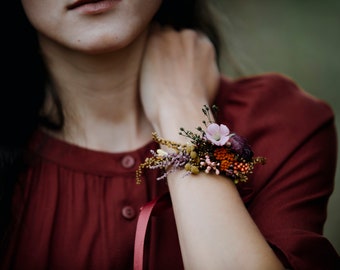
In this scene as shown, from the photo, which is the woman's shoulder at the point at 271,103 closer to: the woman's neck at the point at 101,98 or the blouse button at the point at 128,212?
the woman's neck at the point at 101,98

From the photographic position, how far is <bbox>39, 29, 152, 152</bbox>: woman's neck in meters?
1.62

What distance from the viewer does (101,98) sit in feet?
5.42

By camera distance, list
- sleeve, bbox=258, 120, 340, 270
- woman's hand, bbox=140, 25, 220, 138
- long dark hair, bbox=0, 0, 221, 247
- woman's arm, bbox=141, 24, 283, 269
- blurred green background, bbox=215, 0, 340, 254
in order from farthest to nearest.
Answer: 1. blurred green background, bbox=215, 0, 340, 254
2. long dark hair, bbox=0, 0, 221, 247
3. woman's hand, bbox=140, 25, 220, 138
4. sleeve, bbox=258, 120, 340, 270
5. woman's arm, bbox=141, 24, 283, 269

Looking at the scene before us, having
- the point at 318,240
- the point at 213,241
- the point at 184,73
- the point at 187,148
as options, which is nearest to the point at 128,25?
the point at 184,73

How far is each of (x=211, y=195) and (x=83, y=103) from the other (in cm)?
61

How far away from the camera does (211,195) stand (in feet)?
4.20

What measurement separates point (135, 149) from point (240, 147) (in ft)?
1.49

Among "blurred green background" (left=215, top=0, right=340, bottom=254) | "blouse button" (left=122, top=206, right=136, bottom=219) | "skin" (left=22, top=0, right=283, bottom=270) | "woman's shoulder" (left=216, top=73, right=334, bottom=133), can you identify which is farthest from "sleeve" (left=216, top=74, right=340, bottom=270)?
"blurred green background" (left=215, top=0, right=340, bottom=254)

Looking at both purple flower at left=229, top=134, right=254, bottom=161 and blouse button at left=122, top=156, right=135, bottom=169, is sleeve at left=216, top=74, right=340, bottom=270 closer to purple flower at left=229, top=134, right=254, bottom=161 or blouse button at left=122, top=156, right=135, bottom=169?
purple flower at left=229, top=134, right=254, bottom=161

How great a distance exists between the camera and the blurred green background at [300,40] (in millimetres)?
3595

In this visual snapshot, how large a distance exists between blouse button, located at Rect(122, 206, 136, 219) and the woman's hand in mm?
242

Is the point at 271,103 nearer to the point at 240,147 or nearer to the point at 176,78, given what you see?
the point at 176,78

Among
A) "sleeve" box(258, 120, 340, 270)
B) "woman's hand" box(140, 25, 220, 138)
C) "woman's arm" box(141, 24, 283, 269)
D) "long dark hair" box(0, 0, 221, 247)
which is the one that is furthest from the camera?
"long dark hair" box(0, 0, 221, 247)

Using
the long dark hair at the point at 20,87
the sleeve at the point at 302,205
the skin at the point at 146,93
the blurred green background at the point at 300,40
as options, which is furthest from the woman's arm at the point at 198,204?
the blurred green background at the point at 300,40
